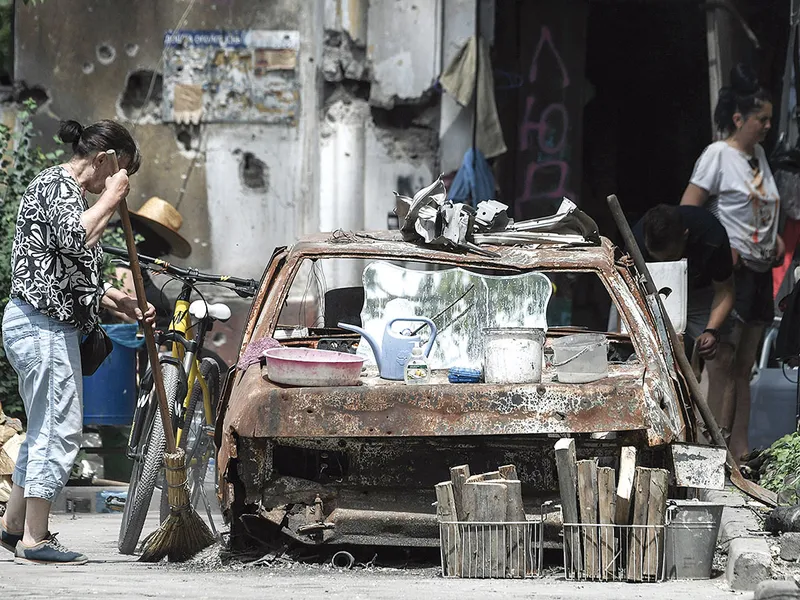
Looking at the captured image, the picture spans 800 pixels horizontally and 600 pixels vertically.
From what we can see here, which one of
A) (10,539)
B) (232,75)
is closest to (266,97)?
(232,75)

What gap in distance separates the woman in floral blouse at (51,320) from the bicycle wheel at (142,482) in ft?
1.92

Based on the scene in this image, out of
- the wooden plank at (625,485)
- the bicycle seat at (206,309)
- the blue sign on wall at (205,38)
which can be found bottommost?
the wooden plank at (625,485)

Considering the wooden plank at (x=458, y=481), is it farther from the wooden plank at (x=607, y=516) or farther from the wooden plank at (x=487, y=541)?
the wooden plank at (x=607, y=516)

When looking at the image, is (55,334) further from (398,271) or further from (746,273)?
(746,273)

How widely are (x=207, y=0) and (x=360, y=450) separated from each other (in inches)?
260

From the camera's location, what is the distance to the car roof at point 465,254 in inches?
267

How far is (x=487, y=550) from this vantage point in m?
5.60

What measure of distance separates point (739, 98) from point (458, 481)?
549cm

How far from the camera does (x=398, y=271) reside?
692 cm

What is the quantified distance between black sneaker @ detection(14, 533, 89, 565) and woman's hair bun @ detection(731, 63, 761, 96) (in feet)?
20.8

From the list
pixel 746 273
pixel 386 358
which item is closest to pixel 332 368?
pixel 386 358

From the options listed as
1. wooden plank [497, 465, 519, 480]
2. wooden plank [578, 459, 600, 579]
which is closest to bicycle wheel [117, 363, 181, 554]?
wooden plank [497, 465, 519, 480]

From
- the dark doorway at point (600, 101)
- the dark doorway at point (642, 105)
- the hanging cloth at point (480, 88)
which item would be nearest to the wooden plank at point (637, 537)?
the hanging cloth at point (480, 88)

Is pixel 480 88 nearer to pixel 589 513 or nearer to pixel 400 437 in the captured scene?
pixel 400 437
